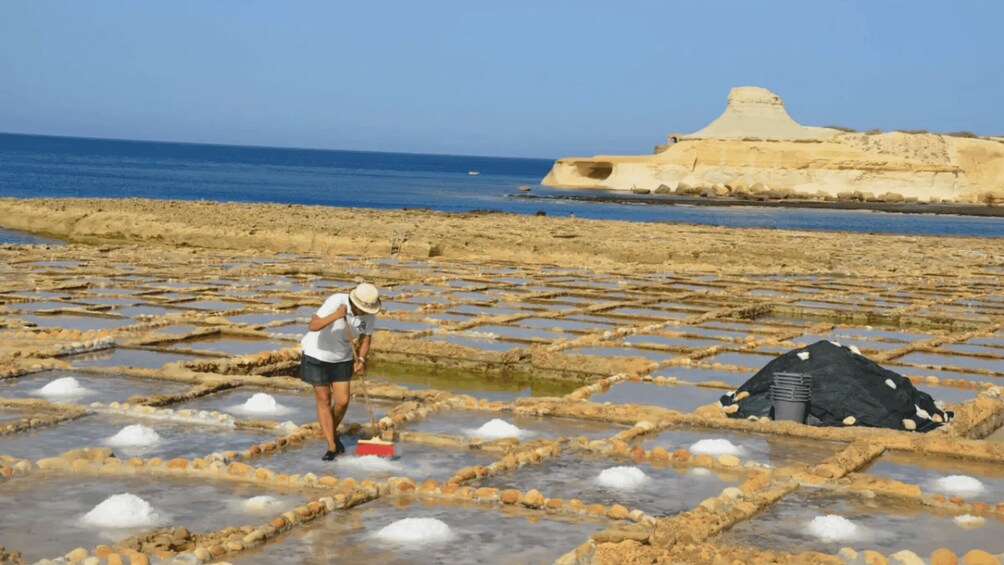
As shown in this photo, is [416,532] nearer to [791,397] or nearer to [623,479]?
[623,479]

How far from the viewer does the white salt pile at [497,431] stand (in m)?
6.10

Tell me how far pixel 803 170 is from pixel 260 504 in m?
81.0

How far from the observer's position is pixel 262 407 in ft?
21.7

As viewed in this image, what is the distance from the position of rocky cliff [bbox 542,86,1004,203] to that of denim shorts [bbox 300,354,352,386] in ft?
235

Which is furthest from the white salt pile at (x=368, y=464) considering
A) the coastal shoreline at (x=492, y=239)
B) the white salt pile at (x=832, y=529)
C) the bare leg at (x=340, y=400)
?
the coastal shoreline at (x=492, y=239)

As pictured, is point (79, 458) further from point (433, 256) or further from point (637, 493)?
point (433, 256)

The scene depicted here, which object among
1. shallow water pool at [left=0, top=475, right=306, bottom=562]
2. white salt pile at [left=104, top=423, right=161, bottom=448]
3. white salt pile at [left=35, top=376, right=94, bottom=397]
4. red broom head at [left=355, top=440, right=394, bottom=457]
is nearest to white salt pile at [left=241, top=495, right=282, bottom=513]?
shallow water pool at [left=0, top=475, right=306, bottom=562]

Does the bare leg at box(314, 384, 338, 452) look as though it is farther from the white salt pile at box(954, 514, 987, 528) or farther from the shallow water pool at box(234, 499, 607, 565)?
the white salt pile at box(954, 514, 987, 528)

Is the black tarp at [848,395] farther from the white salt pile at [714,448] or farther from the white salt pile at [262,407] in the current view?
the white salt pile at [262,407]

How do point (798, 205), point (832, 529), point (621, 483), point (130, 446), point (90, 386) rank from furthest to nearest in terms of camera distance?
point (798, 205) → point (90, 386) → point (130, 446) → point (621, 483) → point (832, 529)

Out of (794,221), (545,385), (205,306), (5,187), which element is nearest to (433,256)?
(205,306)

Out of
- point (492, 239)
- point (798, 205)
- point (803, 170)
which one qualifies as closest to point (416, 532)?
point (492, 239)

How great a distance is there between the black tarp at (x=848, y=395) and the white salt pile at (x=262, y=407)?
2.50m

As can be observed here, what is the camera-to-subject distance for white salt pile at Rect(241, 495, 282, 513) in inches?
183
